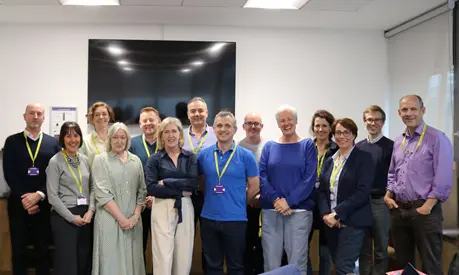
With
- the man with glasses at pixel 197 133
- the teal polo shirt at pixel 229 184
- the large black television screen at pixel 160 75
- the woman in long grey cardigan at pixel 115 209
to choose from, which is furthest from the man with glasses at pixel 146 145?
the large black television screen at pixel 160 75

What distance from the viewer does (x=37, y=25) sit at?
19.4ft

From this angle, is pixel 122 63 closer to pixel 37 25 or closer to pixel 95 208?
pixel 37 25

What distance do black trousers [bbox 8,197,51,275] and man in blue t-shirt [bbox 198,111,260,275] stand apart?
150 cm

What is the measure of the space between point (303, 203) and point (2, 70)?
15.1ft

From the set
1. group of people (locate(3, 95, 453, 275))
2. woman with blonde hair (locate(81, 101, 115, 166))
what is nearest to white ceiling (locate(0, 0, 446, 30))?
woman with blonde hair (locate(81, 101, 115, 166))

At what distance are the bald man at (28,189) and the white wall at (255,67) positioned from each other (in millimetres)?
2040

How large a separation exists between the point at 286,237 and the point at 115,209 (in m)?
1.42

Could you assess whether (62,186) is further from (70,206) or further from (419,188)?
(419,188)

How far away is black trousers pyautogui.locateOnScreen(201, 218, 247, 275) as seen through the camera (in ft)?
11.3

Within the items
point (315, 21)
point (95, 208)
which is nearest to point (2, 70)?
point (95, 208)

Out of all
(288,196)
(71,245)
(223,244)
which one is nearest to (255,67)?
(288,196)

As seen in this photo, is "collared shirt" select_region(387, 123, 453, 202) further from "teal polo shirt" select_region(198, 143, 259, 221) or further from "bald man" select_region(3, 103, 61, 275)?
"bald man" select_region(3, 103, 61, 275)

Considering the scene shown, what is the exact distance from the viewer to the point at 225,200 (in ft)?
11.3

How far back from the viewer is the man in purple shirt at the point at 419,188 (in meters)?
3.46
